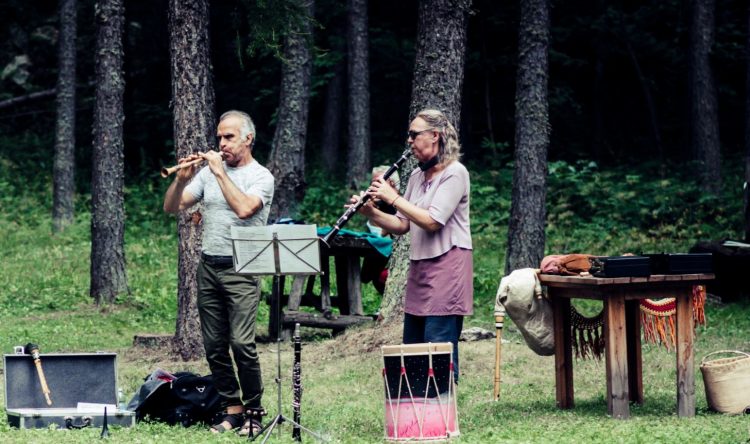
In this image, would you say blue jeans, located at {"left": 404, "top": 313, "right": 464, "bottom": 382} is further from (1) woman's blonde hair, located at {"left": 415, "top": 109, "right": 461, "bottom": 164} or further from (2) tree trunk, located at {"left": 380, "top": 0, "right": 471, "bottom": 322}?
(2) tree trunk, located at {"left": 380, "top": 0, "right": 471, "bottom": 322}

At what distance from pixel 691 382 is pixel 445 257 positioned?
198 centimetres

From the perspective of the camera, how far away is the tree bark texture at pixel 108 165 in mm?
15719

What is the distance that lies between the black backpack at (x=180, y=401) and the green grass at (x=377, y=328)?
0.64 feet

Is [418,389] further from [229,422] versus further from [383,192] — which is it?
[229,422]

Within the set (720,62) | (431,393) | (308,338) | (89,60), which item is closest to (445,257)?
(431,393)

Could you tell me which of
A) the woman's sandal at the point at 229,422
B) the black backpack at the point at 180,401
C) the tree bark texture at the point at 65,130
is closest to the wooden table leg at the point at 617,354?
the woman's sandal at the point at 229,422

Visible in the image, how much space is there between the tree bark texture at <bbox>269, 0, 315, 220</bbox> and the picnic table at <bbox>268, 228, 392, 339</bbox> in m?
5.85

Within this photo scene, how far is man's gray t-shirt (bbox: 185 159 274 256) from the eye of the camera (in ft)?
24.7

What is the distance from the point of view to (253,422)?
7.40 metres

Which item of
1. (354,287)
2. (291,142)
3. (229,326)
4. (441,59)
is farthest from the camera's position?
(291,142)

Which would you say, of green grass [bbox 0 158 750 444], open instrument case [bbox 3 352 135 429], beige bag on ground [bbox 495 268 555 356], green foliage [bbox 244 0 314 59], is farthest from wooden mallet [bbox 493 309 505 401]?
green foliage [bbox 244 0 314 59]

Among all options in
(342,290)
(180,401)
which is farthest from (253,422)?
(342,290)

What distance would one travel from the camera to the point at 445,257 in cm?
729

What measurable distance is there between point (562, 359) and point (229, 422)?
246cm
